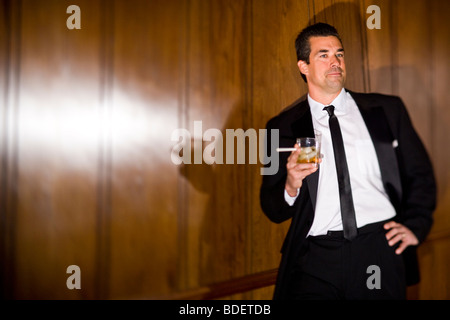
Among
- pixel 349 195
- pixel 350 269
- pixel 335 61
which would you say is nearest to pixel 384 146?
pixel 349 195

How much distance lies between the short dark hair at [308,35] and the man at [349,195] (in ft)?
0.04

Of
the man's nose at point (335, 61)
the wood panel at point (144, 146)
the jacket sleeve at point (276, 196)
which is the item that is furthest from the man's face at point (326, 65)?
the wood panel at point (144, 146)

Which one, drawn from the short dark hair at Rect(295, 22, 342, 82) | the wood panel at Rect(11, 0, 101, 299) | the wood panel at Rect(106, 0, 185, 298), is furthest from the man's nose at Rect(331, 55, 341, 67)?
the wood panel at Rect(11, 0, 101, 299)

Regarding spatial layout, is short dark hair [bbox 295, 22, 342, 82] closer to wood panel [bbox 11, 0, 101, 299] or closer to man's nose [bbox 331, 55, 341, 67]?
man's nose [bbox 331, 55, 341, 67]

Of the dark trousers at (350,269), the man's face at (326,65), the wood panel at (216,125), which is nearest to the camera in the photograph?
the dark trousers at (350,269)

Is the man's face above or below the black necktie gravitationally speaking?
above

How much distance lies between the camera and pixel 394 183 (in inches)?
77.9

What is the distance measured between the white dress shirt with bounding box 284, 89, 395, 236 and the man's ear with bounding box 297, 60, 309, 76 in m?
0.17

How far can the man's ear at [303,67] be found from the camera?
7.27ft

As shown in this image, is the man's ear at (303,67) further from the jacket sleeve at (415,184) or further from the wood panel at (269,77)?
the jacket sleeve at (415,184)

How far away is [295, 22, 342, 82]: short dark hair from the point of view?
2.19m

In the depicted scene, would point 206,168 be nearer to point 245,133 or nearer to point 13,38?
point 245,133

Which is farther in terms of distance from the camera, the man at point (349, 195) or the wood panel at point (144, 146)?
the wood panel at point (144, 146)

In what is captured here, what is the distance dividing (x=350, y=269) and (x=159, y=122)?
1.27 m
